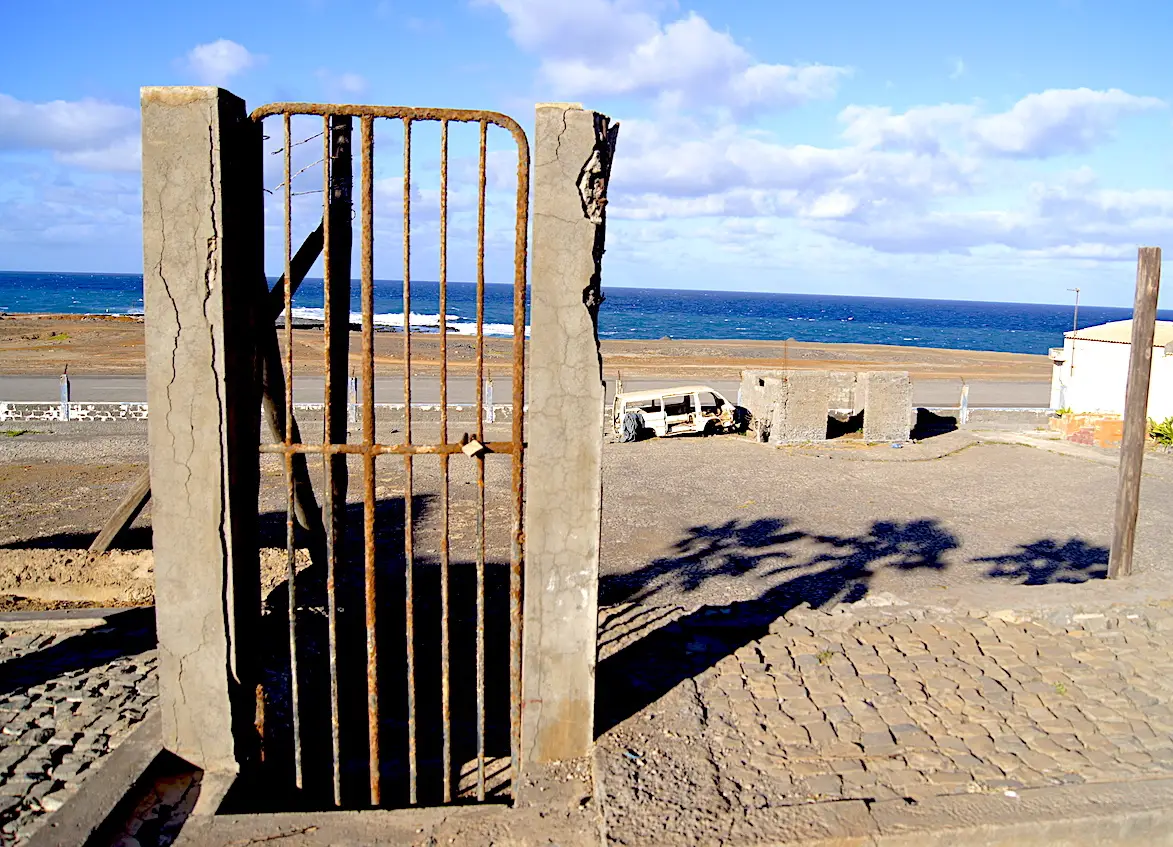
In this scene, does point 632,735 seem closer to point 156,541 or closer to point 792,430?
point 156,541

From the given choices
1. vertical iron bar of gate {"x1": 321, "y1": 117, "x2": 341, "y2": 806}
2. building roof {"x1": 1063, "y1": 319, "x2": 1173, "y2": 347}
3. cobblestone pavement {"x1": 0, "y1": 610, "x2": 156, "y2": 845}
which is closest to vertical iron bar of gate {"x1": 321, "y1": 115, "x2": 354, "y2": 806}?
vertical iron bar of gate {"x1": 321, "y1": 117, "x2": 341, "y2": 806}

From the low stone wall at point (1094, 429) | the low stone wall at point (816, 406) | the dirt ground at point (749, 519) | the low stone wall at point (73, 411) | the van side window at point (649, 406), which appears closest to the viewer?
the dirt ground at point (749, 519)

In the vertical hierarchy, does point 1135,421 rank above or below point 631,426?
above

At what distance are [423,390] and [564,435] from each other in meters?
22.2

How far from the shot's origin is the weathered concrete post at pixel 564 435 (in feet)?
14.2

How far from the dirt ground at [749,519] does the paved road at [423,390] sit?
7.05 m

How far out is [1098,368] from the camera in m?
21.2

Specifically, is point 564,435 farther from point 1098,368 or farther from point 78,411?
point 1098,368

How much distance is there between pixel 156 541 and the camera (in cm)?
439

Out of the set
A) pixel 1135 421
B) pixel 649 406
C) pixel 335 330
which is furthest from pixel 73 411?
pixel 1135 421

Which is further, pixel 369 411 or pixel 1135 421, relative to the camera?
pixel 1135 421

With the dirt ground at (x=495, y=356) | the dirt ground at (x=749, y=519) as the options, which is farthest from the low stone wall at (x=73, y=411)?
the dirt ground at (x=495, y=356)

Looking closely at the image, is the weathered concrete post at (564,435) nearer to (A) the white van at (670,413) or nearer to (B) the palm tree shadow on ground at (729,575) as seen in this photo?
(B) the palm tree shadow on ground at (729,575)

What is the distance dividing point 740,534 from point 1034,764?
275 inches
